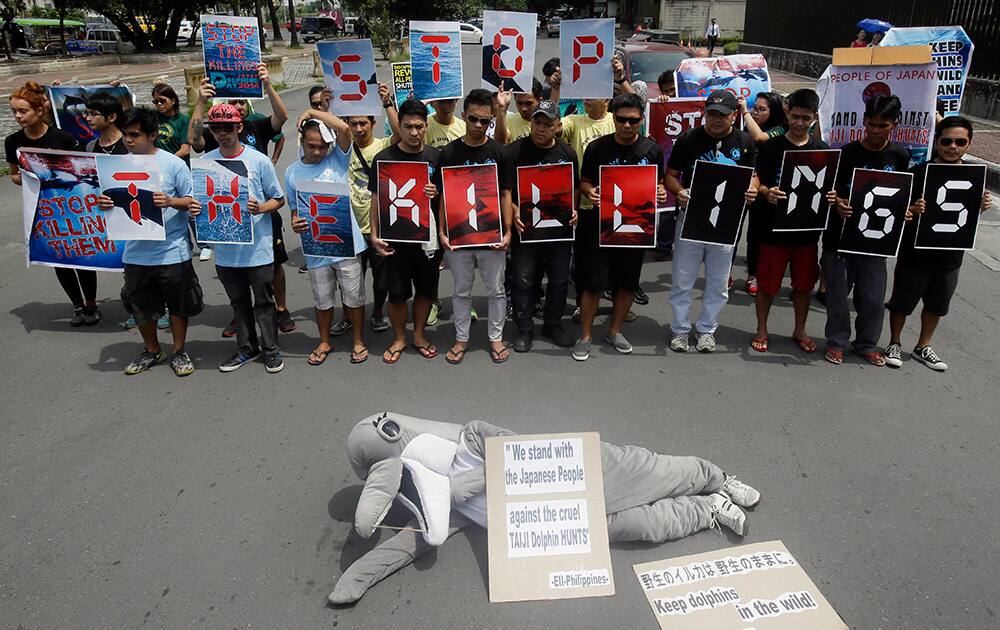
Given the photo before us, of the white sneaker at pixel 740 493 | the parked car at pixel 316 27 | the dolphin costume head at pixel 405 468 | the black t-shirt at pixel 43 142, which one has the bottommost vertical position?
the white sneaker at pixel 740 493

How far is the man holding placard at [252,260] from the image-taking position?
470 cm

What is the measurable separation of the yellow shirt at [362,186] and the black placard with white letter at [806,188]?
3203 mm

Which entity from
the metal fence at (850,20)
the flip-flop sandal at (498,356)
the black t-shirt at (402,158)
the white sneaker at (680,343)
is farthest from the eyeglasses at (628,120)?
the metal fence at (850,20)

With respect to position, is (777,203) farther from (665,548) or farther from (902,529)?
(665,548)

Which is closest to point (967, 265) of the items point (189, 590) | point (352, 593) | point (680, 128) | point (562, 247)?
point (680, 128)

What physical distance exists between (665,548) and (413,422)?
142 centimetres

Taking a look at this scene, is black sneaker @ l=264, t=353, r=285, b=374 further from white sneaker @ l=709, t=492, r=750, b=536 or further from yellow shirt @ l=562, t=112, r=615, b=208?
white sneaker @ l=709, t=492, r=750, b=536

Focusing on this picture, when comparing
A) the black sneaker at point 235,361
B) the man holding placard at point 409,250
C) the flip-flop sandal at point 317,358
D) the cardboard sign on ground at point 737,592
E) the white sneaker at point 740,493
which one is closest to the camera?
the cardboard sign on ground at point 737,592

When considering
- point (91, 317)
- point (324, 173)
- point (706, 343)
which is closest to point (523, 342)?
point (706, 343)

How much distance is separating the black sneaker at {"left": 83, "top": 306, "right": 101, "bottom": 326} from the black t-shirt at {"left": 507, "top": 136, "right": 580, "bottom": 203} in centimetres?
408

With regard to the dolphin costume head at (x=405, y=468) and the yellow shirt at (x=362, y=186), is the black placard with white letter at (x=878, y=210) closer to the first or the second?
the dolphin costume head at (x=405, y=468)

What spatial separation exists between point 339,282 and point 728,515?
3296 millimetres

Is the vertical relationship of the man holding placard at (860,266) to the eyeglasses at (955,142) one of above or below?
below

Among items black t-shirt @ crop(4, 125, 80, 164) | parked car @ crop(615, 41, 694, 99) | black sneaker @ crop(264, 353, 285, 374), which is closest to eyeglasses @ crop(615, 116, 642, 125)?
black sneaker @ crop(264, 353, 285, 374)
